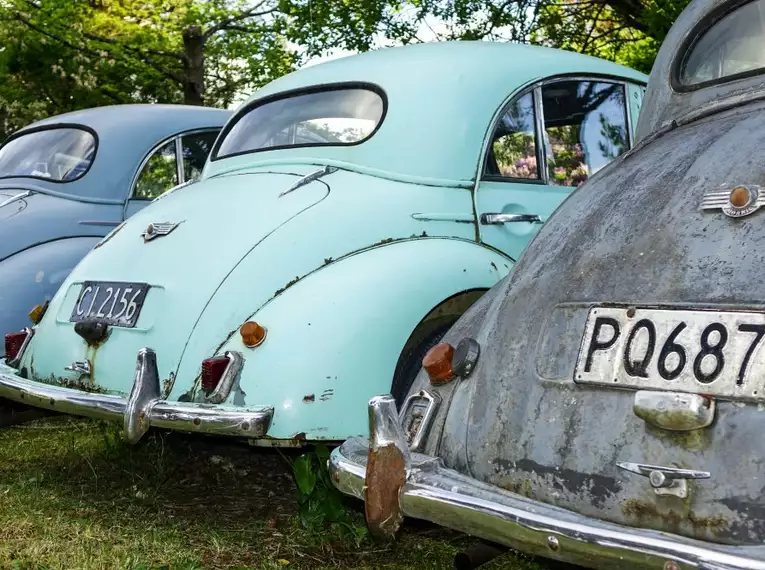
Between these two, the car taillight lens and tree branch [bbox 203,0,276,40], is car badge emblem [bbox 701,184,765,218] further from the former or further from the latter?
tree branch [bbox 203,0,276,40]

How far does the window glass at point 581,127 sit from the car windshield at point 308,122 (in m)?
0.84

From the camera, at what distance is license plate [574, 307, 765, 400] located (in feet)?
6.31

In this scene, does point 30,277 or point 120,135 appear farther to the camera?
point 120,135

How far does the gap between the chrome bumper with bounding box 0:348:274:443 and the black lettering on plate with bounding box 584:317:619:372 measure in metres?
1.31

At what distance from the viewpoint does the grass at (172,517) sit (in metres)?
3.36

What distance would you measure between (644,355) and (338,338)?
141 centimetres

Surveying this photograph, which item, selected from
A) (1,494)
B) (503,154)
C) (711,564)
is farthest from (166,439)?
(711,564)

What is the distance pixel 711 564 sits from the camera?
5.71 ft

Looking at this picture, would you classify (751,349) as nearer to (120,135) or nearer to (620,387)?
(620,387)

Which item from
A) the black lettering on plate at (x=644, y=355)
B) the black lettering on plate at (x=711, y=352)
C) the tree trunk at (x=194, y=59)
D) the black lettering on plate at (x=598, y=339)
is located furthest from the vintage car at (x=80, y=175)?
the tree trunk at (x=194, y=59)

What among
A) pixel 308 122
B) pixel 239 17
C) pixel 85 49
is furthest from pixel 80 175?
pixel 239 17

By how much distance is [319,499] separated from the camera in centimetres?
357

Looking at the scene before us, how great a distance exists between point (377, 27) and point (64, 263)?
355 inches

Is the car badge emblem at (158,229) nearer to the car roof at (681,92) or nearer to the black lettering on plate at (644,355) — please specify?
the car roof at (681,92)
